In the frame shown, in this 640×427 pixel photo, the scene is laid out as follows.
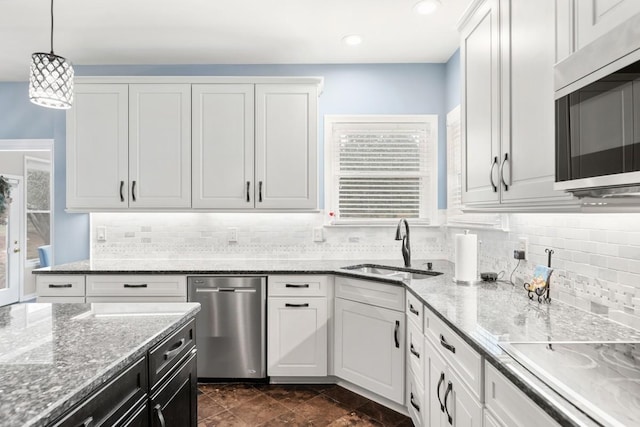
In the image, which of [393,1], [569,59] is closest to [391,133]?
[393,1]

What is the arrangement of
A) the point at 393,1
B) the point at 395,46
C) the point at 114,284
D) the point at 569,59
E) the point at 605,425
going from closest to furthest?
the point at 605,425, the point at 569,59, the point at 393,1, the point at 114,284, the point at 395,46

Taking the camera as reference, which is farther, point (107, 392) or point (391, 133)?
point (391, 133)

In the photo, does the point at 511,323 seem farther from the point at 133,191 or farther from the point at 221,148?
the point at 133,191

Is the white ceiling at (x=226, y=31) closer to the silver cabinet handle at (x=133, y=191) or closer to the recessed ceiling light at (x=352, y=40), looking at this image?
the recessed ceiling light at (x=352, y=40)

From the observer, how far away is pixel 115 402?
1.15 metres

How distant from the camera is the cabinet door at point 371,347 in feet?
8.27

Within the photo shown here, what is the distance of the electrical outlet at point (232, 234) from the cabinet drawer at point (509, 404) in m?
2.59

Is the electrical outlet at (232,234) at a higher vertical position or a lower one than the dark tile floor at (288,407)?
higher

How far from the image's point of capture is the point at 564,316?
5.22 feet

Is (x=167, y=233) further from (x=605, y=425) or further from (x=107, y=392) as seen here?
(x=605, y=425)

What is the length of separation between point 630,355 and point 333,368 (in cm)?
208


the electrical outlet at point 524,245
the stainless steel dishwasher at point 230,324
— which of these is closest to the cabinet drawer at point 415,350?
the electrical outlet at point 524,245

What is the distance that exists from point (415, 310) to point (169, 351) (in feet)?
4.35

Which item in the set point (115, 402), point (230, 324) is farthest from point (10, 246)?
point (115, 402)
